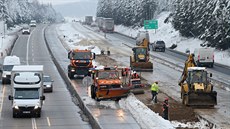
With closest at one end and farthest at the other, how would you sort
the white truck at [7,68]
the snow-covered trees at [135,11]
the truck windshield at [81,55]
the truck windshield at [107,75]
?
the truck windshield at [107,75] → the white truck at [7,68] → the truck windshield at [81,55] → the snow-covered trees at [135,11]

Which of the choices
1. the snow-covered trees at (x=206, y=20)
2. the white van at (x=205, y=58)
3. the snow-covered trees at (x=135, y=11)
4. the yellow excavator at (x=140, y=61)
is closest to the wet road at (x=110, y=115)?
the yellow excavator at (x=140, y=61)

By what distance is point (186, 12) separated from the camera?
293 ft

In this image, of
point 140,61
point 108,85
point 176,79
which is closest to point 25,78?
point 108,85

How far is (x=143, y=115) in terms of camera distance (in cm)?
3033

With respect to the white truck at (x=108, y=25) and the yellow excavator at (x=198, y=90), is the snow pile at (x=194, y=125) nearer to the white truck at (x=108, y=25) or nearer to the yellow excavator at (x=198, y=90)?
the yellow excavator at (x=198, y=90)

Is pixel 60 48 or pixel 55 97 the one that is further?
pixel 60 48

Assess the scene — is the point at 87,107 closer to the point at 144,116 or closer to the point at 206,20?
the point at 144,116

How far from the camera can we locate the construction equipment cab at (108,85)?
35.6 m

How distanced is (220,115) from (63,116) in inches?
378

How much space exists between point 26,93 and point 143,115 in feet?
23.6

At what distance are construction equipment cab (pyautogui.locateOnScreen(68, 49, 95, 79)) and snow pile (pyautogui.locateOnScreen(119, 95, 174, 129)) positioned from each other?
13152 millimetres

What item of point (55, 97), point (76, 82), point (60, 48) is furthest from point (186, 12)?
point (55, 97)

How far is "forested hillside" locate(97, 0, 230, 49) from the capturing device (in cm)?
6931

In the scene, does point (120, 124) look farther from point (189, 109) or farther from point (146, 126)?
point (189, 109)
